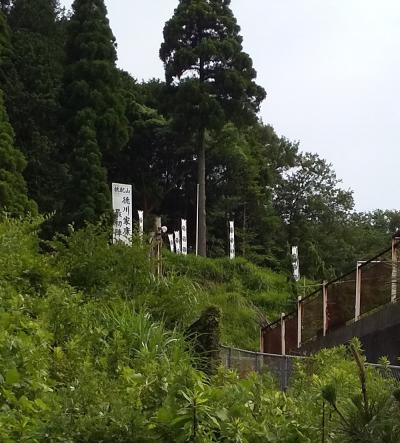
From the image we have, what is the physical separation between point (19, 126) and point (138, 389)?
81.1ft

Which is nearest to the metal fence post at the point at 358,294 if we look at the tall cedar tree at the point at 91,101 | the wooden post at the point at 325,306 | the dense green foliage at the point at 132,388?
the wooden post at the point at 325,306

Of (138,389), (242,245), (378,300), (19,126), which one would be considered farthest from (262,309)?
(138,389)

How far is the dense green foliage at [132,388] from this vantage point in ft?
7.96

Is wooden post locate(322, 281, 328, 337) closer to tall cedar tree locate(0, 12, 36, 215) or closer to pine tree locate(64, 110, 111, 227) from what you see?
tall cedar tree locate(0, 12, 36, 215)

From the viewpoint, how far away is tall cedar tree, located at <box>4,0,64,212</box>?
85.0 ft

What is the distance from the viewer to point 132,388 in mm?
3068

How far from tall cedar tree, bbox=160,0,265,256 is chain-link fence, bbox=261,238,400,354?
1608cm

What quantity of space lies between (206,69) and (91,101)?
6.35 metres

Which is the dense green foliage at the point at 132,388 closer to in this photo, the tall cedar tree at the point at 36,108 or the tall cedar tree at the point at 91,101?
the tall cedar tree at the point at 91,101

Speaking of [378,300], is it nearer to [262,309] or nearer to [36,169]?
[262,309]

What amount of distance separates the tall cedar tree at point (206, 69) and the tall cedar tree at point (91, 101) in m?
3.47

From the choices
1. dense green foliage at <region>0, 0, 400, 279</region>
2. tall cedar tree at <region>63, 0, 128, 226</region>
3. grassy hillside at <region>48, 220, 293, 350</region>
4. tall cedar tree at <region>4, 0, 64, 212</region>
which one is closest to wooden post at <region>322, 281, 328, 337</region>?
grassy hillside at <region>48, 220, 293, 350</region>

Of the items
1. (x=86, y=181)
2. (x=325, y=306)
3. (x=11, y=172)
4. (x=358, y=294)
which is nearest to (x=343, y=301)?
(x=325, y=306)

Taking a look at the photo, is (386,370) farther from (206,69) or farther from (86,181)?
(206,69)
